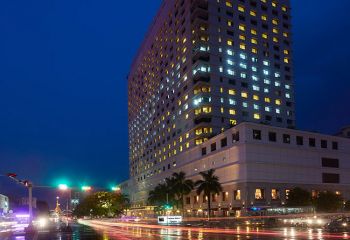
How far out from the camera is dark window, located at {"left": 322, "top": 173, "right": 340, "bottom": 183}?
12462cm

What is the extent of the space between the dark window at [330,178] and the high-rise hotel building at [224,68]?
2861 cm

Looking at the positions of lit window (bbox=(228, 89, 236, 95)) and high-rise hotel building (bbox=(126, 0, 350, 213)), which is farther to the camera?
lit window (bbox=(228, 89, 236, 95))

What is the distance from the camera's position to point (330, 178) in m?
126

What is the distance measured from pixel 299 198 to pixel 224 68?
53372 millimetres

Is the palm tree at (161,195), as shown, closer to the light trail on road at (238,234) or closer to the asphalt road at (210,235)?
the light trail on road at (238,234)

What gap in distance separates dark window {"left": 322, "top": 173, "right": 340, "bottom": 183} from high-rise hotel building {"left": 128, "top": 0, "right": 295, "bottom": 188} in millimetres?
28609

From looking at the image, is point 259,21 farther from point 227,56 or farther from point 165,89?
point 165,89

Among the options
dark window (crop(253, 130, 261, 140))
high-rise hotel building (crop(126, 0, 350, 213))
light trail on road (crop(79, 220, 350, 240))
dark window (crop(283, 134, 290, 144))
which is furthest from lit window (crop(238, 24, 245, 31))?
light trail on road (crop(79, 220, 350, 240))

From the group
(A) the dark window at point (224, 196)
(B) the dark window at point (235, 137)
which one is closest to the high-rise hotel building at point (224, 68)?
(B) the dark window at point (235, 137)

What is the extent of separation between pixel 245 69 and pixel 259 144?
4519cm

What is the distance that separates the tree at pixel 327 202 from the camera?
111562mm

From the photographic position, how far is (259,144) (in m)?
112

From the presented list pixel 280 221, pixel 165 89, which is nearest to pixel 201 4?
pixel 165 89

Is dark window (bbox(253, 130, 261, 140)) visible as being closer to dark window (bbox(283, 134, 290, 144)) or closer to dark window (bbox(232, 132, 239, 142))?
dark window (bbox(232, 132, 239, 142))
